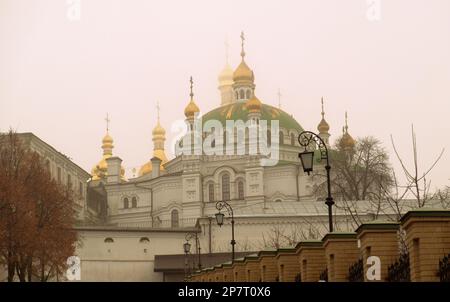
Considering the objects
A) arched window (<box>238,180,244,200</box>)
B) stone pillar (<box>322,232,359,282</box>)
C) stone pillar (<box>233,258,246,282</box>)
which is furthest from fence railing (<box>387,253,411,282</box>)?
arched window (<box>238,180,244,200</box>)

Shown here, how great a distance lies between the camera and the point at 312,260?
1823 cm

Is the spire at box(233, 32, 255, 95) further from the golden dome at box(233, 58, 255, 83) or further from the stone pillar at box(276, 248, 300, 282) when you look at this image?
the stone pillar at box(276, 248, 300, 282)

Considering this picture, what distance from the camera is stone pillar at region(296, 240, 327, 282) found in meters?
18.1

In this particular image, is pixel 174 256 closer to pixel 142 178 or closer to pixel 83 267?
pixel 83 267

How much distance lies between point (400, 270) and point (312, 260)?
13.8 ft

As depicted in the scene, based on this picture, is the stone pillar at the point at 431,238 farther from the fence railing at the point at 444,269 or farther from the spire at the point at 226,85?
the spire at the point at 226,85

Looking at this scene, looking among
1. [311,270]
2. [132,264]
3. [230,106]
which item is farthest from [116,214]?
[311,270]

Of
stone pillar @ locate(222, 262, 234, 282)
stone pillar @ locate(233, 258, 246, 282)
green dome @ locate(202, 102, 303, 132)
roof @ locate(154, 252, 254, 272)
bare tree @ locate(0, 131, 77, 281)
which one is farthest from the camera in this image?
green dome @ locate(202, 102, 303, 132)

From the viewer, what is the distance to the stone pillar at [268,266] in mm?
21766

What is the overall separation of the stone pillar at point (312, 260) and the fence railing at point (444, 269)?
5.27 m

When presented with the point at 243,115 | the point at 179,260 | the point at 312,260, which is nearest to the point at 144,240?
the point at 179,260

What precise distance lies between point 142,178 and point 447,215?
8669cm

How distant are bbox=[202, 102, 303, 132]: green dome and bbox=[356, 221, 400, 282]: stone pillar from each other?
7658 centimetres
